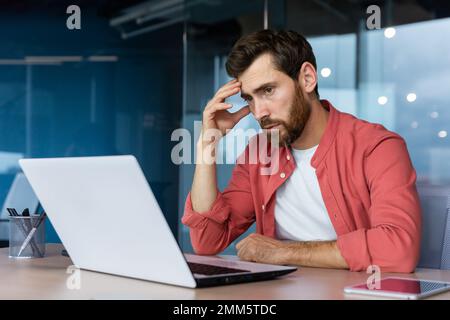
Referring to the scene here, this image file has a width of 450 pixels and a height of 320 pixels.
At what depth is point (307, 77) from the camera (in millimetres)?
2381

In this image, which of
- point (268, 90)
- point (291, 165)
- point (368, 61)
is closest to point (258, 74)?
point (268, 90)

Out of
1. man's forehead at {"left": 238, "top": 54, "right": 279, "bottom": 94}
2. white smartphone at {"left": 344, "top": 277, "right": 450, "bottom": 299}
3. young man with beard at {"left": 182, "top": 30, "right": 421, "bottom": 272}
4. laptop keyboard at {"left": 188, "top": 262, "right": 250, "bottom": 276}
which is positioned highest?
man's forehead at {"left": 238, "top": 54, "right": 279, "bottom": 94}

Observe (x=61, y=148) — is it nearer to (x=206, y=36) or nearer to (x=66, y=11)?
(x=66, y=11)

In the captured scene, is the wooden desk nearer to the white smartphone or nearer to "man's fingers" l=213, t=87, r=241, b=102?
the white smartphone

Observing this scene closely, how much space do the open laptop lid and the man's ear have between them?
101 cm

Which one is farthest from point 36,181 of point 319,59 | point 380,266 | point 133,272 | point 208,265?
point 319,59

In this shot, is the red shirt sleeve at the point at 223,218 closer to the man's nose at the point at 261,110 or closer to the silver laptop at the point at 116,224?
the man's nose at the point at 261,110

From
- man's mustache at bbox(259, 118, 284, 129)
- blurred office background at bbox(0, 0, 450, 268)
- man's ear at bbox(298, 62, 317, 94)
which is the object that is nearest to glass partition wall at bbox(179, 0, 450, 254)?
blurred office background at bbox(0, 0, 450, 268)

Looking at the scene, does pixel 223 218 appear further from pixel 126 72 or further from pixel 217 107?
pixel 126 72

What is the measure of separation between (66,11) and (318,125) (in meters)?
3.17

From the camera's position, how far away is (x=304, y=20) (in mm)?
4812

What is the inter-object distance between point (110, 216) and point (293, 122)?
98 centimetres

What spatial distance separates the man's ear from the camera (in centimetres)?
237

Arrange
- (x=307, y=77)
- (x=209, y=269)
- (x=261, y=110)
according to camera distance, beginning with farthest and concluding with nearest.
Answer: (x=307, y=77), (x=261, y=110), (x=209, y=269)
